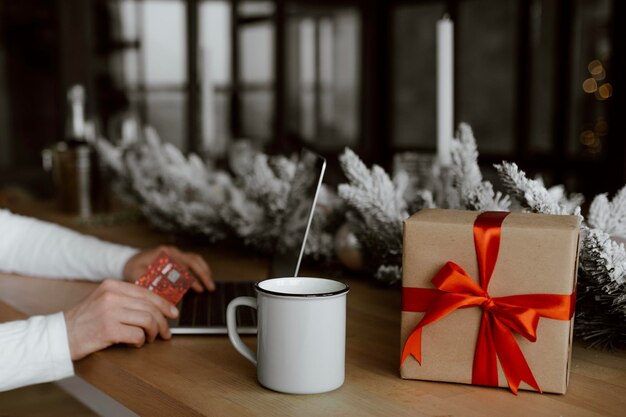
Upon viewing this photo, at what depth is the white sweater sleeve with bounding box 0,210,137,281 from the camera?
1.21 meters

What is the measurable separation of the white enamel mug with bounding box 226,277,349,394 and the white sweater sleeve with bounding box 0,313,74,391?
266 mm

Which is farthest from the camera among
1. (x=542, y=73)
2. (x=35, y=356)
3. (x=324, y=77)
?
(x=324, y=77)

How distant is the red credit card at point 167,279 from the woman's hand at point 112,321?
0.33 feet

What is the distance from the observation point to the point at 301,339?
714 millimetres

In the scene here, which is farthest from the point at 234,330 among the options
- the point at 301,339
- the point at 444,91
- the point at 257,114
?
the point at 257,114

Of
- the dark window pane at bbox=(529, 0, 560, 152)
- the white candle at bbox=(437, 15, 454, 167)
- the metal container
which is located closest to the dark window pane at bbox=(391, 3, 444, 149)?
the dark window pane at bbox=(529, 0, 560, 152)

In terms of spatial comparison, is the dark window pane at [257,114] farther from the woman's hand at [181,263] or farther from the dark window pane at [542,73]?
the woman's hand at [181,263]

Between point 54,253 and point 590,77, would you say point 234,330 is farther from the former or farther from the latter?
point 590,77

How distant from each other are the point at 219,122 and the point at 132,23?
816 millimetres

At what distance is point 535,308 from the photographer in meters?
0.70

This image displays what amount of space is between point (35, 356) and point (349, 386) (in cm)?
38

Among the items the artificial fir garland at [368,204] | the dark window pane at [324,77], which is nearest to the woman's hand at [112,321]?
the artificial fir garland at [368,204]

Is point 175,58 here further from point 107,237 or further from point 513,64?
point 107,237

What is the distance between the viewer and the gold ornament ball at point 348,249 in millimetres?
1134
